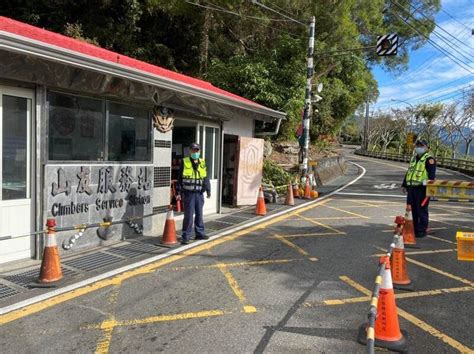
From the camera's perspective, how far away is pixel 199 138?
1034cm

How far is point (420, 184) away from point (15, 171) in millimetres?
7378

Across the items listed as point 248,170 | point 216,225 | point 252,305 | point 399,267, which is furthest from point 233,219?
point 252,305

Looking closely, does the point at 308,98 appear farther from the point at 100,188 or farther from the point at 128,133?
the point at 100,188

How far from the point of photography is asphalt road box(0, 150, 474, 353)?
3855 mm

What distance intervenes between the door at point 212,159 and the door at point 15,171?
5019mm

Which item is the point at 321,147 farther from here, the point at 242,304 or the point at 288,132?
the point at 242,304

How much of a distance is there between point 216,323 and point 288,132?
17.7 m

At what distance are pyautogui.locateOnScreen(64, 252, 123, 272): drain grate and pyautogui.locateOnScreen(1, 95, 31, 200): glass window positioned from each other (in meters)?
1.20

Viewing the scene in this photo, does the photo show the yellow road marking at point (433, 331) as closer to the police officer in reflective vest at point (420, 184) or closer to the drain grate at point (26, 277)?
the drain grate at point (26, 277)

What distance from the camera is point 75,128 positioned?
6.73 m

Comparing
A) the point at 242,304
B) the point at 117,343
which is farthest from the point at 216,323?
the point at 117,343

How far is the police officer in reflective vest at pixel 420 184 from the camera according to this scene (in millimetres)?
8586

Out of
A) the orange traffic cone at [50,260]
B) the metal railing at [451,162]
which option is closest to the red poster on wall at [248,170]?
the orange traffic cone at [50,260]

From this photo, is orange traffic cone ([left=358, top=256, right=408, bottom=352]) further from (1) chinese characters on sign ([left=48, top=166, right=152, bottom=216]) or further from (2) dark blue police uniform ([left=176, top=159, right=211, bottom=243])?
(1) chinese characters on sign ([left=48, top=166, right=152, bottom=216])
